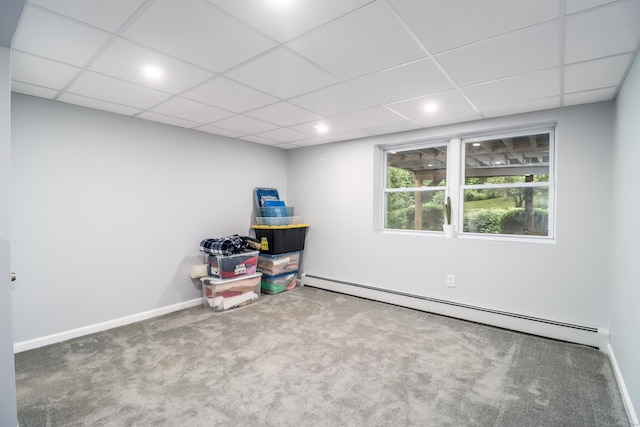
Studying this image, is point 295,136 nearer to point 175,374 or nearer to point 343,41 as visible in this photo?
point 343,41

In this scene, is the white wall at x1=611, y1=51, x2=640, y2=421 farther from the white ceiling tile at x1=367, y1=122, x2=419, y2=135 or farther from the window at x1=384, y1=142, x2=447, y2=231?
the white ceiling tile at x1=367, y1=122, x2=419, y2=135

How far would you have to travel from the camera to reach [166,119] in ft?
11.6

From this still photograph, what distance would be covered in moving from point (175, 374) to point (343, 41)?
2.69 metres

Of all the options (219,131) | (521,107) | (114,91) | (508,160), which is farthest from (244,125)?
(508,160)

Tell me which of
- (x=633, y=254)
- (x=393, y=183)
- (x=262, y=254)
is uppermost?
(x=393, y=183)

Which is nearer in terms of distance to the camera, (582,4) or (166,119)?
(582,4)

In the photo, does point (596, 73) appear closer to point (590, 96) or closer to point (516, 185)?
point (590, 96)

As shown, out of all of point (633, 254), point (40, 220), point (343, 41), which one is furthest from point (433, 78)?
point (40, 220)

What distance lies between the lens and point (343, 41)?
6.06 ft

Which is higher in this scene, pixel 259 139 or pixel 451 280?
pixel 259 139

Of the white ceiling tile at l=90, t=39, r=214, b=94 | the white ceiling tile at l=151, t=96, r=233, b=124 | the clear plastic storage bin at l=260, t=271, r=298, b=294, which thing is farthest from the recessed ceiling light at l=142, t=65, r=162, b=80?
the clear plastic storage bin at l=260, t=271, r=298, b=294

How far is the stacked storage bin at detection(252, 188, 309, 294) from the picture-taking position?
15.0ft

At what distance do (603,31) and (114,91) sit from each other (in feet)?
11.5

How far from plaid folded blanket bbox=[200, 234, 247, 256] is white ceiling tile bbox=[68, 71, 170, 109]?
5.80 ft
